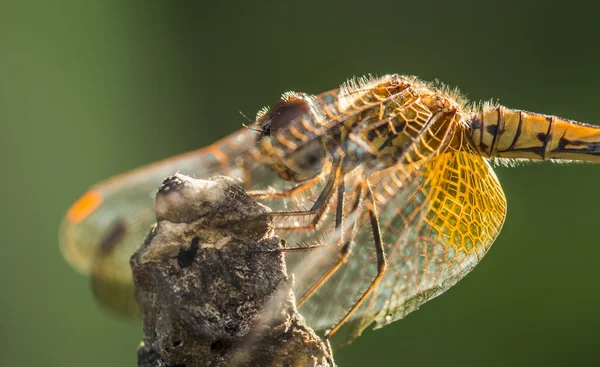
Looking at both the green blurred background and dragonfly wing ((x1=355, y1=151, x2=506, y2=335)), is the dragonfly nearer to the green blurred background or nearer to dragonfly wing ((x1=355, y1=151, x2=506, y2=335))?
dragonfly wing ((x1=355, y1=151, x2=506, y2=335))

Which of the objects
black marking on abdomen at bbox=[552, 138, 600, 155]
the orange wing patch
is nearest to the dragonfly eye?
the orange wing patch

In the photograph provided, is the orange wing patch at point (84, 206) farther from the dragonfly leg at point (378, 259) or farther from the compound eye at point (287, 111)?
the dragonfly leg at point (378, 259)

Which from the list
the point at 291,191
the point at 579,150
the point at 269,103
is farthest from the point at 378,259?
the point at 269,103

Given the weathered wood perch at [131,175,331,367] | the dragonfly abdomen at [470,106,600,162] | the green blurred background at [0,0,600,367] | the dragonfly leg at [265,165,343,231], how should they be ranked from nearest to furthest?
the weathered wood perch at [131,175,331,367], the dragonfly leg at [265,165,343,231], the dragonfly abdomen at [470,106,600,162], the green blurred background at [0,0,600,367]

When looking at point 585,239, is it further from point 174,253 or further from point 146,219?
point 174,253

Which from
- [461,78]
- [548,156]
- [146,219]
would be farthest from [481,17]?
[146,219]

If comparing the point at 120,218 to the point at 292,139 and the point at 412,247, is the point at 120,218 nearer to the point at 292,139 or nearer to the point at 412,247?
the point at 292,139

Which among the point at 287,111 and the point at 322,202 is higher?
the point at 287,111
